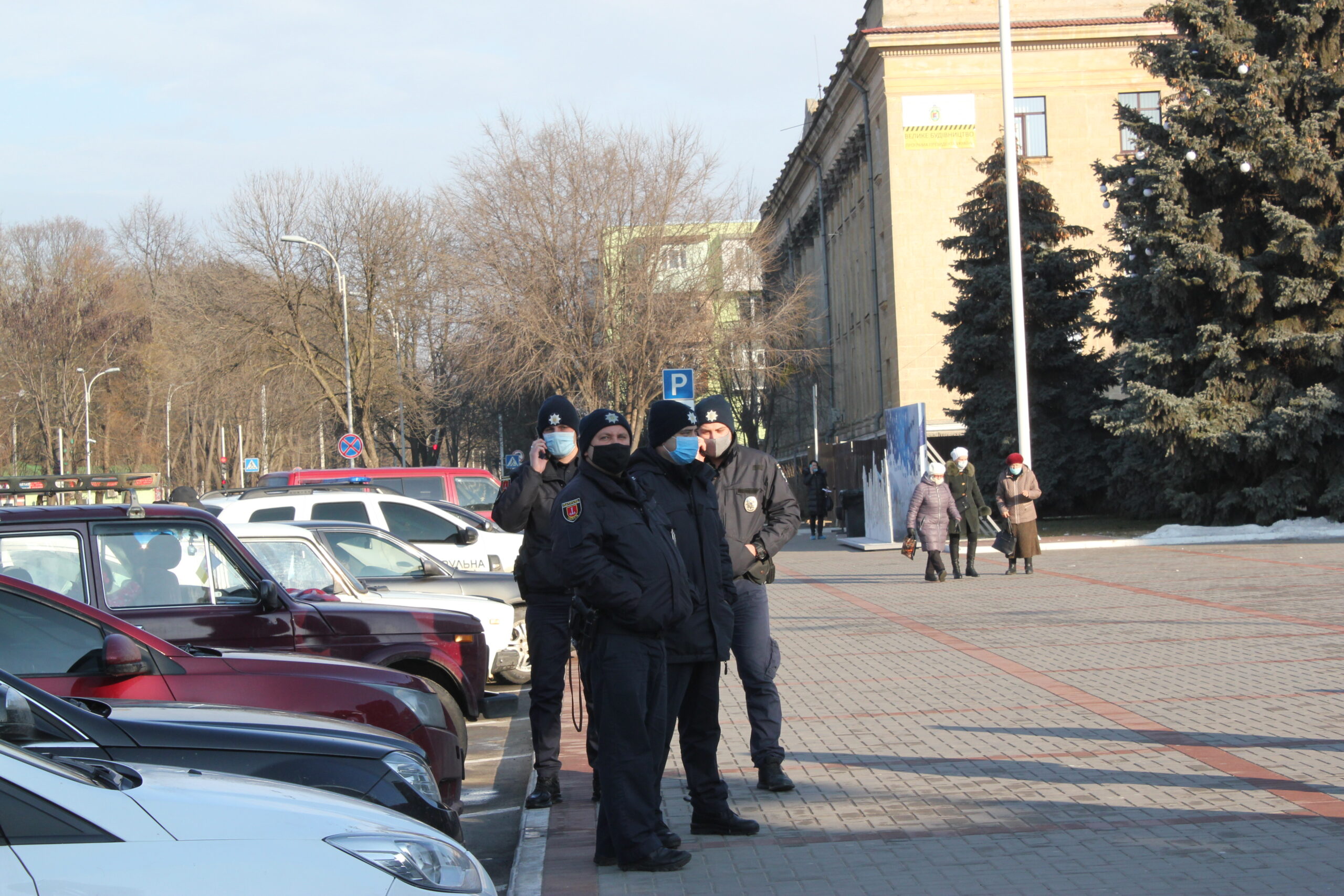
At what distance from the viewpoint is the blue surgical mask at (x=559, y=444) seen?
6.76 meters

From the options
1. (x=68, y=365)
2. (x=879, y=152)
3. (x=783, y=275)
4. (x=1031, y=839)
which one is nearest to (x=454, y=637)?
(x=1031, y=839)

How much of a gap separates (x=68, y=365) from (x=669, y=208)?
3690 centimetres

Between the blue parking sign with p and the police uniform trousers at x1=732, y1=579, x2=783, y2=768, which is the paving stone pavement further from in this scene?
the blue parking sign with p

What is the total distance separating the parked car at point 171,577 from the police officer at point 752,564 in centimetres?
156

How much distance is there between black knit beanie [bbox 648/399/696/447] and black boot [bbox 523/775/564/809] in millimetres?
2048

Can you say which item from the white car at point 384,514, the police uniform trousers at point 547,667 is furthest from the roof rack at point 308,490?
the police uniform trousers at point 547,667

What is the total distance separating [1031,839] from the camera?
5547 millimetres

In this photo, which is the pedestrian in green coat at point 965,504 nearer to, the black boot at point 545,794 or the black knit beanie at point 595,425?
the black boot at point 545,794

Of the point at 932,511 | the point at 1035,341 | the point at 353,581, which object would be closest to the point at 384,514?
the point at 353,581

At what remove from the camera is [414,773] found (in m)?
4.58

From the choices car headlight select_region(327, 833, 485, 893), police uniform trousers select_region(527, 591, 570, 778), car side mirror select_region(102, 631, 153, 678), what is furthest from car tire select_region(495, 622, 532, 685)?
car headlight select_region(327, 833, 485, 893)

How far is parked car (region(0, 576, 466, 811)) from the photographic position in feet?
16.7

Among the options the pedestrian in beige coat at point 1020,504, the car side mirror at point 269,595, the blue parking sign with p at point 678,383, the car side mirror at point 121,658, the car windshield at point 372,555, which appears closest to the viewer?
the car side mirror at point 121,658

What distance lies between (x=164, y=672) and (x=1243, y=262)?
26854 millimetres
